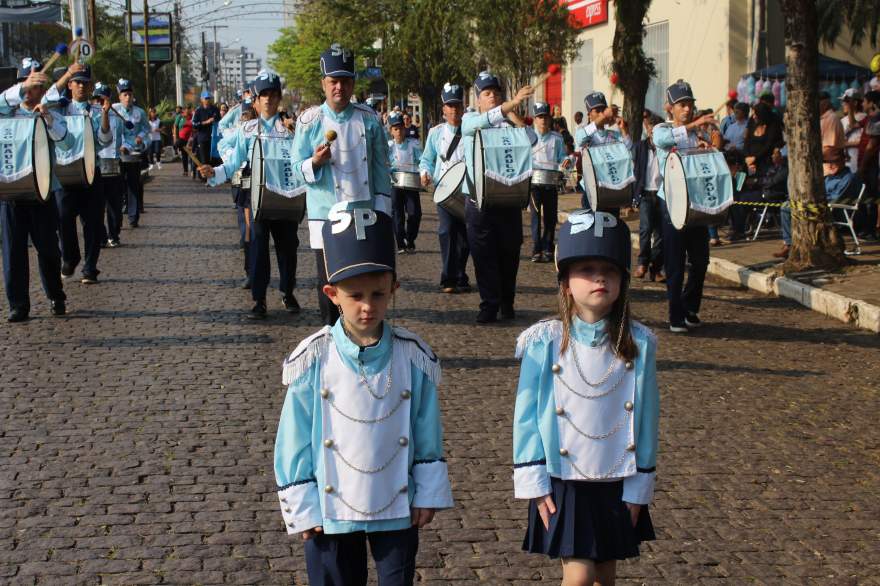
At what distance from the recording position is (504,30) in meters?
30.4

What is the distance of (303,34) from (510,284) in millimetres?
59934

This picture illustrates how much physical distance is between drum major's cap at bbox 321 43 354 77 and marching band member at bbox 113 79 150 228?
9.35 meters

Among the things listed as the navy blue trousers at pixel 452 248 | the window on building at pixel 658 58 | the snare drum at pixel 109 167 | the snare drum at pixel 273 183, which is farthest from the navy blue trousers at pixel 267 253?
the window on building at pixel 658 58

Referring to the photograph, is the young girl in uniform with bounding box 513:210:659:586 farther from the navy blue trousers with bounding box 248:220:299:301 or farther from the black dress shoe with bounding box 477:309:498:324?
the navy blue trousers with bounding box 248:220:299:301

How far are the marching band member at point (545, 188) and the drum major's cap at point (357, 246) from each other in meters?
12.3

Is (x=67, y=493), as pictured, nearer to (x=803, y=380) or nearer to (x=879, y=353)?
(x=803, y=380)

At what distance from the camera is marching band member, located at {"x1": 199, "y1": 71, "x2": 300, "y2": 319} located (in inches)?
436

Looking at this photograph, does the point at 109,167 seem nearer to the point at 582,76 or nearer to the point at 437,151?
the point at 437,151

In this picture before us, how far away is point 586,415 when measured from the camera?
13.0 feet

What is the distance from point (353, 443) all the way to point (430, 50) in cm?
3637

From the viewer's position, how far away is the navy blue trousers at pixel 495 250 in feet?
36.8

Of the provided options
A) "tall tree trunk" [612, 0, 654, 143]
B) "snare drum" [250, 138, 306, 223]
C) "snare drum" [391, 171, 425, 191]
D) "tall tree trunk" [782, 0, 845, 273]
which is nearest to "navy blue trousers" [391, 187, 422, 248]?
"snare drum" [391, 171, 425, 191]

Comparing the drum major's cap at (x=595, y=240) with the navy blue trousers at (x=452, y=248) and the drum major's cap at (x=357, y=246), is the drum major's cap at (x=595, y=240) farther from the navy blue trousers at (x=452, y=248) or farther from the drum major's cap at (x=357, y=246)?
the navy blue trousers at (x=452, y=248)

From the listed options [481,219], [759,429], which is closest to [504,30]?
[481,219]
